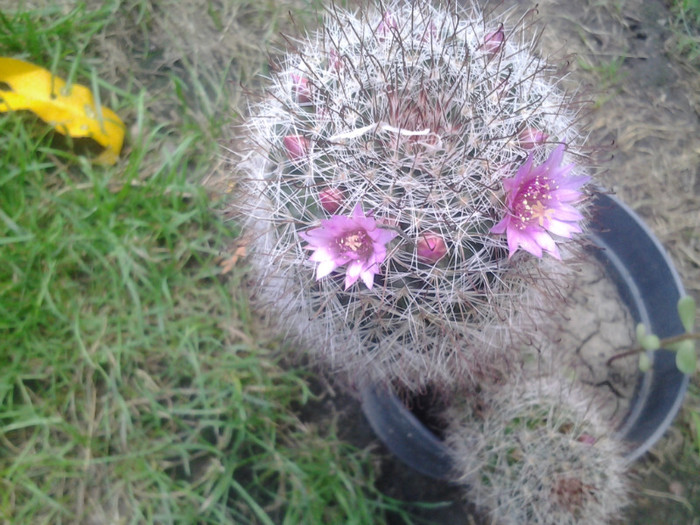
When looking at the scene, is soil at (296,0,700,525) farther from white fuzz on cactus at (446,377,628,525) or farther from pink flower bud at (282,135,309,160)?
pink flower bud at (282,135,309,160)

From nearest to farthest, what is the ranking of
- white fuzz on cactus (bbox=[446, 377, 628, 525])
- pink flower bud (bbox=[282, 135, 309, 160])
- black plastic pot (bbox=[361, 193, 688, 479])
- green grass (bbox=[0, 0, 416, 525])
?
pink flower bud (bbox=[282, 135, 309, 160]), white fuzz on cactus (bbox=[446, 377, 628, 525]), black plastic pot (bbox=[361, 193, 688, 479]), green grass (bbox=[0, 0, 416, 525])

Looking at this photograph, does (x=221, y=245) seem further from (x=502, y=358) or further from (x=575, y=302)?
(x=575, y=302)

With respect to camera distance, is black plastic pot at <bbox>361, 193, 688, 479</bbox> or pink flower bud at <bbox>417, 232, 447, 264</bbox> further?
black plastic pot at <bbox>361, 193, 688, 479</bbox>

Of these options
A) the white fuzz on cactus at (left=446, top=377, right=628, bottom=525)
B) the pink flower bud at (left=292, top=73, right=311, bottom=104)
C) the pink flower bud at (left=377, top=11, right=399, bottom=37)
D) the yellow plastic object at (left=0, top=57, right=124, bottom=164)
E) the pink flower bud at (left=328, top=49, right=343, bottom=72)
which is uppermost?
the pink flower bud at (left=377, top=11, right=399, bottom=37)

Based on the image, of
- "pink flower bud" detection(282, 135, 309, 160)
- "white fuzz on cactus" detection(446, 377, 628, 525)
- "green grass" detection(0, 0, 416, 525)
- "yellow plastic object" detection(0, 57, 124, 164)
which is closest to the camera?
"pink flower bud" detection(282, 135, 309, 160)

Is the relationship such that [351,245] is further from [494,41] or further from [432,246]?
[494,41]

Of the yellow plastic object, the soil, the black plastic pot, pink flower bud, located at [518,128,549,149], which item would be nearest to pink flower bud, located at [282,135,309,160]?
pink flower bud, located at [518,128,549,149]

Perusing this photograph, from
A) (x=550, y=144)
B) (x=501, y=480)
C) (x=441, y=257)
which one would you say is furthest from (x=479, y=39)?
(x=501, y=480)

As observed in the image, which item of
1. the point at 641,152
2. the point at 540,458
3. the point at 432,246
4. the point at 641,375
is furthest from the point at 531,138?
the point at 641,152
